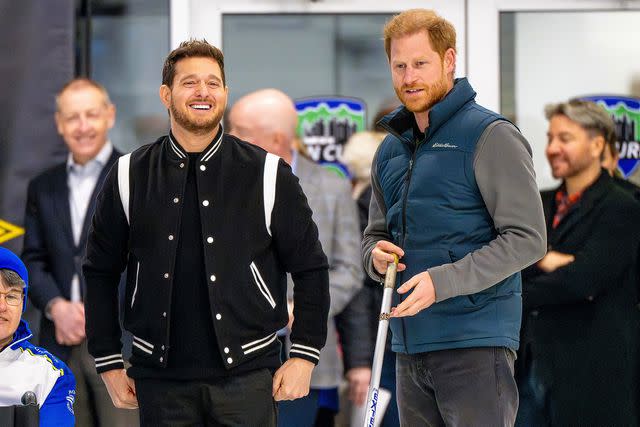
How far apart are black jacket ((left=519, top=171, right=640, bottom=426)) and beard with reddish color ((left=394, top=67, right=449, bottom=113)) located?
1737 mm

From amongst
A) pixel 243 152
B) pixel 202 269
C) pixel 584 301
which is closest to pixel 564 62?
pixel 584 301

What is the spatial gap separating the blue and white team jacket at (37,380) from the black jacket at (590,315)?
2.10 m

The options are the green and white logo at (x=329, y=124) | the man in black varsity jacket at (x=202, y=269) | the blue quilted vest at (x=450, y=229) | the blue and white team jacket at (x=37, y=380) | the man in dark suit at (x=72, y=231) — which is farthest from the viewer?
the green and white logo at (x=329, y=124)

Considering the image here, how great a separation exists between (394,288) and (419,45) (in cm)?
70

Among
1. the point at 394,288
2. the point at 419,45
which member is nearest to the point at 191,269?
the point at 394,288

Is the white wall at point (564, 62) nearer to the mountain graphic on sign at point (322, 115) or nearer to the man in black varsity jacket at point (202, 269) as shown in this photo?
the mountain graphic on sign at point (322, 115)

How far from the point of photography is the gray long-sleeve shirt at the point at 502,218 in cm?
357

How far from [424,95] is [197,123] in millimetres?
652

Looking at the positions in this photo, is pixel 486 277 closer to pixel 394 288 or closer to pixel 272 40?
pixel 394 288

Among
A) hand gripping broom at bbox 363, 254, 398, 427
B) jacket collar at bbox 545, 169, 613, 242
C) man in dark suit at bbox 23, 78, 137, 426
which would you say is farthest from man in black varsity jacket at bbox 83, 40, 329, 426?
jacket collar at bbox 545, 169, 613, 242

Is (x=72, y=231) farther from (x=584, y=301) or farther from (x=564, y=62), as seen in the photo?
(x=564, y=62)

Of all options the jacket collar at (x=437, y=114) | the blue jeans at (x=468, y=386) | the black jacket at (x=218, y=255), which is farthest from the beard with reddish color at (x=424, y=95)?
the blue jeans at (x=468, y=386)

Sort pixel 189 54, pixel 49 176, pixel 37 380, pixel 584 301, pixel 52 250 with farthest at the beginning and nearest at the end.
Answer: pixel 49 176 → pixel 52 250 → pixel 584 301 → pixel 37 380 → pixel 189 54

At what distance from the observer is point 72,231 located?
5.64 metres
